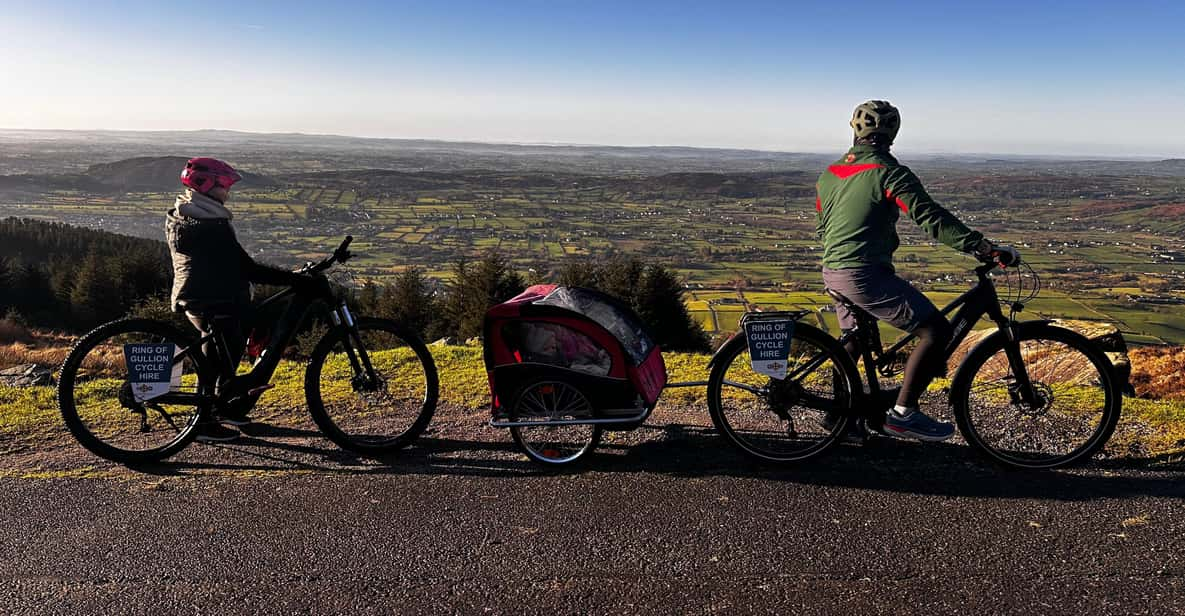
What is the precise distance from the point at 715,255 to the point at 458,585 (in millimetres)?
85429

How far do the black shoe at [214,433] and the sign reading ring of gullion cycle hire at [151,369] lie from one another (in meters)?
0.38

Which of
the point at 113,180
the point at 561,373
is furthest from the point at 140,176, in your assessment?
the point at 561,373

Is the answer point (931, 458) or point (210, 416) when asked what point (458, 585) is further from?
point (931, 458)

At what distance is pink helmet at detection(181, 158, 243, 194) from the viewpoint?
5.02 m

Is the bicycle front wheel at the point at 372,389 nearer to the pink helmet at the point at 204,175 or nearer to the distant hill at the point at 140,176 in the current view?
the pink helmet at the point at 204,175

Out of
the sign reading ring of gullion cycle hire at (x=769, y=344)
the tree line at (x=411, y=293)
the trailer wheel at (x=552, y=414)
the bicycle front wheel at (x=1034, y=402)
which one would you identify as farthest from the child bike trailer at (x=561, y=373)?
the tree line at (x=411, y=293)

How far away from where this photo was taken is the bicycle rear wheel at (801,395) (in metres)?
4.80

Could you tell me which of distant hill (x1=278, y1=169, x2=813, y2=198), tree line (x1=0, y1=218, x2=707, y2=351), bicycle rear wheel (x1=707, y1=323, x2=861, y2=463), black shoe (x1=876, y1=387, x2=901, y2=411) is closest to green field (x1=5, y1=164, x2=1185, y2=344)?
distant hill (x1=278, y1=169, x2=813, y2=198)

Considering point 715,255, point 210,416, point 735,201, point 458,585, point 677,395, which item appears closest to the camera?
point 458,585

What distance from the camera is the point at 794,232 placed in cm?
10588

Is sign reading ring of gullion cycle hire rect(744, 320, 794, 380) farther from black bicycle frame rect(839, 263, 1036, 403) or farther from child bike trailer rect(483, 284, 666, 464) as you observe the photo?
child bike trailer rect(483, 284, 666, 464)

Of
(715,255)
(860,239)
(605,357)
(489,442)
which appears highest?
(860,239)

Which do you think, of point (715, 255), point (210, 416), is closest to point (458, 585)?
point (210, 416)

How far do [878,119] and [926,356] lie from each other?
164 centimetres
